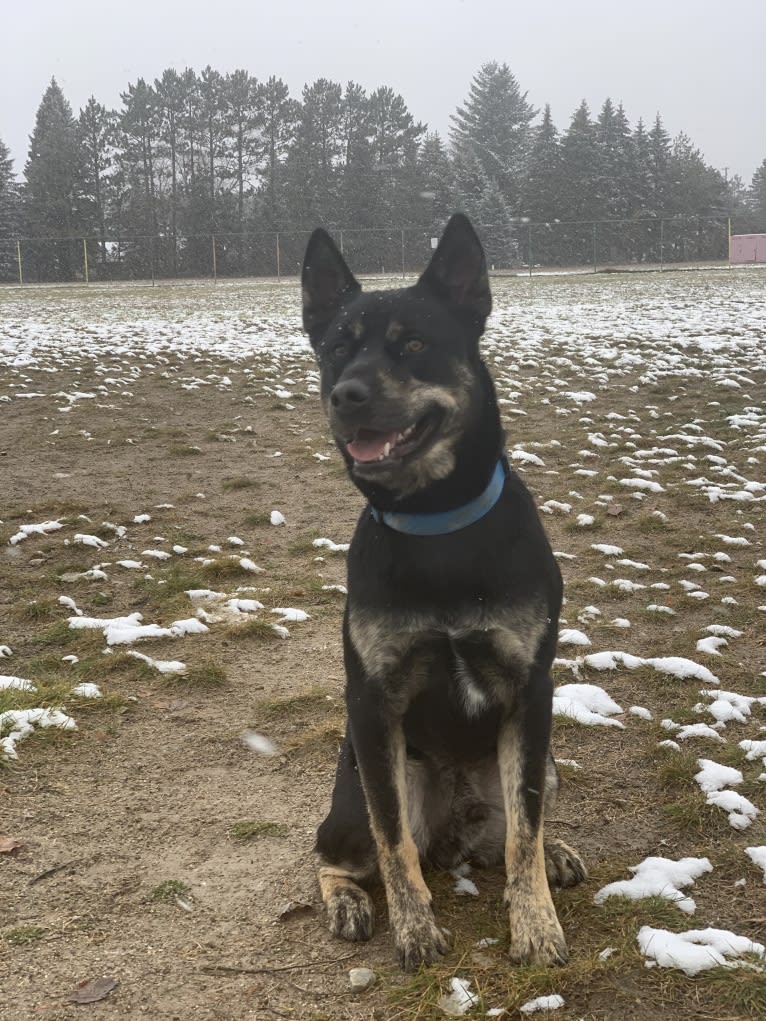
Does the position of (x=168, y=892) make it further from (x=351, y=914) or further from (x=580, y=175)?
(x=580, y=175)

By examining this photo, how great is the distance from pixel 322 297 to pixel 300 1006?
97.5 inches

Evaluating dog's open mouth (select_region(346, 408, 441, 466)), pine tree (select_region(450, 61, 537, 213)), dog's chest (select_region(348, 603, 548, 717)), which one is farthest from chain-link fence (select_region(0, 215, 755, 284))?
dog's chest (select_region(348, 603, 548, 717))

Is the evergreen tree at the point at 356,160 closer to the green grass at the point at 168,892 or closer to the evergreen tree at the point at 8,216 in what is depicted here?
the evergreen tree at the point at 8,216

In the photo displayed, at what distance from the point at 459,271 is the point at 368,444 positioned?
78 cm

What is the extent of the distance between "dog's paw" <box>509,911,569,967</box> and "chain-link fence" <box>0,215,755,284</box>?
3933 centimetres

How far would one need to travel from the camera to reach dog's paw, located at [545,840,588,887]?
9.89ft

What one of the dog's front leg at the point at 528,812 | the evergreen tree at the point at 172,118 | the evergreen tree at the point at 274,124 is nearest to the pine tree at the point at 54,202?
the evergreen tree at the point at 172,118

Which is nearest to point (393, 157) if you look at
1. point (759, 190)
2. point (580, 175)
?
point (580, 175)

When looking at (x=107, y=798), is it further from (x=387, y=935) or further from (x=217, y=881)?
(x=387, y=935)

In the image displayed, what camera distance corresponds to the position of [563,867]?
9.91 ft

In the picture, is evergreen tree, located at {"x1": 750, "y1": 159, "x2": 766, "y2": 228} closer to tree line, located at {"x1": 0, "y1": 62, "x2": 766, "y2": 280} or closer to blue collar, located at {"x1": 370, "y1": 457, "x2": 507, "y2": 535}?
tree line, located at {"x1": 0, "y1": 62, "x2": 766, "y2": 280}

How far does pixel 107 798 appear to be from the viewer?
3.62 metres

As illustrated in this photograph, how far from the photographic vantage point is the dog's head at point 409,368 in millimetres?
2910

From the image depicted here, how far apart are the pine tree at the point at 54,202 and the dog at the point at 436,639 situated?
1871 inches
